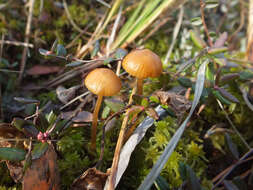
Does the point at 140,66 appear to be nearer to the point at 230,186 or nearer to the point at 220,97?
the point at 220,97

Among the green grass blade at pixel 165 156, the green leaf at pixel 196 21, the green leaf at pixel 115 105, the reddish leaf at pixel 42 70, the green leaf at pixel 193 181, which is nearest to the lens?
the green grass blade at pixel 165 156

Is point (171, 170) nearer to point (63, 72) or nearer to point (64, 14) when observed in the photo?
point (63, 72)

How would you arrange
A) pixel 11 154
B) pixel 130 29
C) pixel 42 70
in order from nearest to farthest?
pixel 11 154
pixel 130 29
pixel 42 70

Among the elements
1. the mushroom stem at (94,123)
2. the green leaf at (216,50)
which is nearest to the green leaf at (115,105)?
the mushroom stem at (94,123)

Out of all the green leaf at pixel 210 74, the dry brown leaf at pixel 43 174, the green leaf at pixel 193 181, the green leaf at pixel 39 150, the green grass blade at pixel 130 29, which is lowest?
the green leaf at pixel 193 181

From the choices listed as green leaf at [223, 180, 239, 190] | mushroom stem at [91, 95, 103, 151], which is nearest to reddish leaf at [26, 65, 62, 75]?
mushroom stem at [91, 95, 103, 151]

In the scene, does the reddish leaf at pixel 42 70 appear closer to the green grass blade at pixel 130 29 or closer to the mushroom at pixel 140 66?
the green grass blade at pixel 130 29

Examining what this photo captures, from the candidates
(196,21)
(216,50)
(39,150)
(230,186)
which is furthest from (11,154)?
(196,21)

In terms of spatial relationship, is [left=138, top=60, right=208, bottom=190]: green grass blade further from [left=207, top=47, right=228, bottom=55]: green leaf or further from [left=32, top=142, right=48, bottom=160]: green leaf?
[left=32, top=142, right=48, bottom=160]: green leaf
